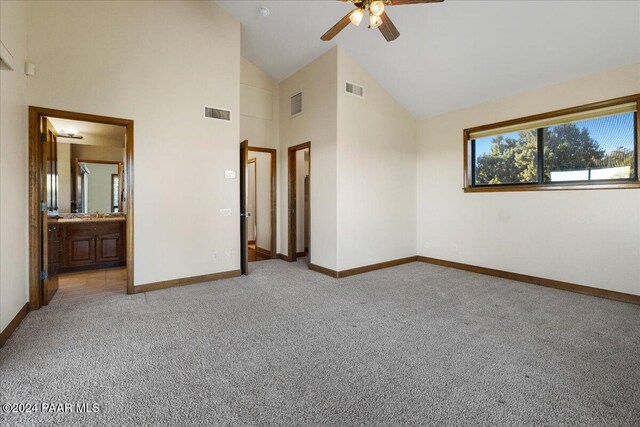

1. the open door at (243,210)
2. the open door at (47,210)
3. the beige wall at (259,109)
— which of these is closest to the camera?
the open door at (47,210)

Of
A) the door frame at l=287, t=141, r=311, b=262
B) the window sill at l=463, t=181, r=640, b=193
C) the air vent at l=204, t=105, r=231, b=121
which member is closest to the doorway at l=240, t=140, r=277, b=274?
the door frame at l=287, t=141, r=311, b=262

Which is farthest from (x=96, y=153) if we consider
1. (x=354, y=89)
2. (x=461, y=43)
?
(x=461, y=43)

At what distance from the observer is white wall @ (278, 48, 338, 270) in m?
4.79

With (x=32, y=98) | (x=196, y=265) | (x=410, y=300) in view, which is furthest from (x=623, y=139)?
(x=32, y=98)

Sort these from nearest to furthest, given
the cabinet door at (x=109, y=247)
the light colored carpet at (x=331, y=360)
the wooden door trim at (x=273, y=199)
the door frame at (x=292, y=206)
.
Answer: the light colored carpet at (x=331, y=360), the cabinet door at (x=109, y=247), the door frame at (x=292, y=206), the wooden door trim at (x=273, y=199)

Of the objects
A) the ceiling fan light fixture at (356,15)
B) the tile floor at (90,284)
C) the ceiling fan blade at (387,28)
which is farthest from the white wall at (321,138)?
the tile floor at (90,284)

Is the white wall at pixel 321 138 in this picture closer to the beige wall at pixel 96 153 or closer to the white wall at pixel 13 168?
the beige wall at pixel 96 153

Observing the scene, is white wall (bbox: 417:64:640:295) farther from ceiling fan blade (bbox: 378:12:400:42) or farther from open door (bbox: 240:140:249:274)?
open door (bbox: 240:140:249:274)

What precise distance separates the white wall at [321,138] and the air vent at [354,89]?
0.84 ft

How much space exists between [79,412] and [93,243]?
4392 mm

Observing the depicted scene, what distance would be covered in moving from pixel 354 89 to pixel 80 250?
17.8ft

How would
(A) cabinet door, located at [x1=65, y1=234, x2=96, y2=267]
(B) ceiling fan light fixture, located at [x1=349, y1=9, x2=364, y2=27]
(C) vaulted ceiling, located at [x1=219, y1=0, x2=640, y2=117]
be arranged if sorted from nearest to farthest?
(B) ceiling fan light fixture, located at [x1=349, y1=9, x2=364, y2=27] < (C) vaulted ceiling, located at [x1=219, y1=0, x2=640, y2=117] < (A) cabinet door, located at [x1=65, y1=234, x2=96, y2=267]

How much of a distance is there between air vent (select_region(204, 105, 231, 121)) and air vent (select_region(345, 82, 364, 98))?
195cm

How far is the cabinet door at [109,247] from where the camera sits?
17.3ft
